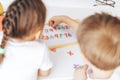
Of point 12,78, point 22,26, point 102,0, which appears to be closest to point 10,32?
point 22,26

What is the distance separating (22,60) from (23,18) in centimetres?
13

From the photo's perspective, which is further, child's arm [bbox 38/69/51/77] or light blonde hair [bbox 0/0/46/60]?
child's arm [bbox 38/69/51/77]

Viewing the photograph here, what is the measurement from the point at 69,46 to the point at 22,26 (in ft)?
0.83

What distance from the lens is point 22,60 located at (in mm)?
842

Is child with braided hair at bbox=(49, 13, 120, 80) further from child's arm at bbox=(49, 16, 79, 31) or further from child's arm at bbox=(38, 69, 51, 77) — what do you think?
child's arm at bbox=(49, 16, 79, 31)

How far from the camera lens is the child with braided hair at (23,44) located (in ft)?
2.52

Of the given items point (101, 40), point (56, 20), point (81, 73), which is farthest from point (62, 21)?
point (101, 40)

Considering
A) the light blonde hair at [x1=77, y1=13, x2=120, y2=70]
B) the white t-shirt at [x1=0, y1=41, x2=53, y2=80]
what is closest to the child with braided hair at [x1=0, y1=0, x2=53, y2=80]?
the white t-shirt at [x1=0, y1=41, x2=53, y2=80]

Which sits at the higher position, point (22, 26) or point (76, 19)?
point (22, 26)

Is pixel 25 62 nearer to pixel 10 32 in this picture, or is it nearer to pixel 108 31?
pixel 10 32

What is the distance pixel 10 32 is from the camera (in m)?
0.78

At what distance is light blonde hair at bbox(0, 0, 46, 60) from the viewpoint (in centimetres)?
76

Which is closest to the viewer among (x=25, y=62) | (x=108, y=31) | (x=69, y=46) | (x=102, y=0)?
(x=108, y=31)

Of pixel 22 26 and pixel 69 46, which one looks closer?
pixel 22 26
